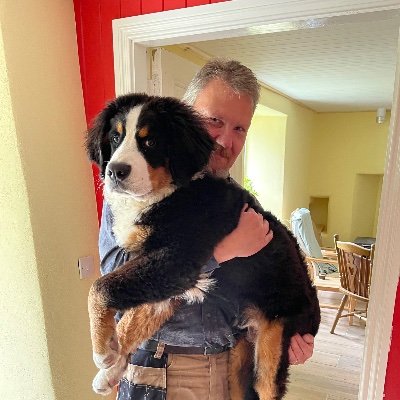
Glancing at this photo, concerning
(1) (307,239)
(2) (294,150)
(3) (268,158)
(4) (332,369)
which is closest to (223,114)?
(4) (332,369)

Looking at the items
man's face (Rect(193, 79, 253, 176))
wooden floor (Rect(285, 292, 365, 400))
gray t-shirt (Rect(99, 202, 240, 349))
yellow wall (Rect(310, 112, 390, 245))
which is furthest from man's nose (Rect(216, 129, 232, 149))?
yellow wall (Rect(310, 112, 390, 245))

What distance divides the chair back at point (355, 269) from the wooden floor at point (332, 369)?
0.50 meters

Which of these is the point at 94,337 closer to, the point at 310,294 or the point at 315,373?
the point at 310,294

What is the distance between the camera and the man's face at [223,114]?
847mm

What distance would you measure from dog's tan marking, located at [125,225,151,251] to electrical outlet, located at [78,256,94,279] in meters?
0.98

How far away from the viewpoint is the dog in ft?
2.31

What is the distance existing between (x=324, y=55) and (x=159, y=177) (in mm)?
2531

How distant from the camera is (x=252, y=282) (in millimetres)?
819

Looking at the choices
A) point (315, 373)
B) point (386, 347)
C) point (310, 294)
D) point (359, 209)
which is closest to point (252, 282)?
point (310, 294)

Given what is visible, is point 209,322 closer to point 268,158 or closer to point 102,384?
point 102,384

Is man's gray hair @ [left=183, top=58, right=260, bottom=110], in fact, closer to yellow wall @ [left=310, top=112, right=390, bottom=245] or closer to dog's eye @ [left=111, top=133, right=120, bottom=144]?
dog's eye @ [left=111, top=133, right=120, bottom=144]

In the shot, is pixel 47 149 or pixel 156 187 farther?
pixel 47 149

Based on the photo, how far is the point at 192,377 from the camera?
2.73ft

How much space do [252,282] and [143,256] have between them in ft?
0.91
